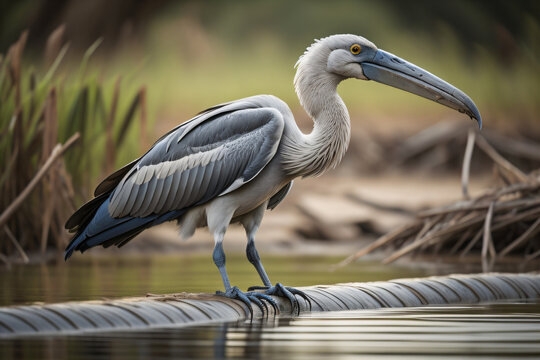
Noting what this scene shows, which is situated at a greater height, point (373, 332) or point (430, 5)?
point (430, 5)

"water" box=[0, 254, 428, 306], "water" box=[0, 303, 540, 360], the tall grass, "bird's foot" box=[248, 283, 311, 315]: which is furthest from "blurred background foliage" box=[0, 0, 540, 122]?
"water" box=[0, 303, 540, 360]

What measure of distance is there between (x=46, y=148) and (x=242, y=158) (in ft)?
15.4

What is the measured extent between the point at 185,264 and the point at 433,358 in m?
6.54

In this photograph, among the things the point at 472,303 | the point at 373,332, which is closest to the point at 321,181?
the point at 472,303

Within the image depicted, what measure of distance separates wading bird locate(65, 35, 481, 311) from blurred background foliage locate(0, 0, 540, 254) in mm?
9557

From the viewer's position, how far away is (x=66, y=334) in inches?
167

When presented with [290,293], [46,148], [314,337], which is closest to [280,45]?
[46,148]

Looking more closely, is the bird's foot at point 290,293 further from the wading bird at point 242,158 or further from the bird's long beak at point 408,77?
the bird's long beak at point 408,77

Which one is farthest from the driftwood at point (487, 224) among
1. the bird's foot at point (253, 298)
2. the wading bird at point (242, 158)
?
the bird's foot at point (253, 298)

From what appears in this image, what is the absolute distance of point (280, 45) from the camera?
1766 cm

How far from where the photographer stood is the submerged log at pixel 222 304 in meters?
4.33

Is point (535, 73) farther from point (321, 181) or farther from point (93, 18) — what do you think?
point (93, 18)

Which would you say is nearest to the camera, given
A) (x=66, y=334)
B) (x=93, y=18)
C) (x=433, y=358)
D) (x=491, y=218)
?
(x=433, y=358)

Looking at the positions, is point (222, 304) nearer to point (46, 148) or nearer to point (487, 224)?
point (487, 224)
